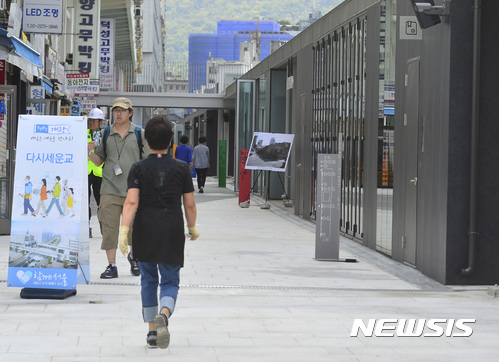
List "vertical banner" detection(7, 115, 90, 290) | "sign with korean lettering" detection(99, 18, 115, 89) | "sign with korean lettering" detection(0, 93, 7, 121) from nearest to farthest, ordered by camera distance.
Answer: "vertical banner" detection(7, 115, 90, 290), "sign with korean lettering" detection(0, 93, 7, 121), "sign with korean lettering" detection(99, 18, 115, 89)

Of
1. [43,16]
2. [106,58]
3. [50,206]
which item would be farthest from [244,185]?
[106,58]

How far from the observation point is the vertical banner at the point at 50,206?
8.19 metres

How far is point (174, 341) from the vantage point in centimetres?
645

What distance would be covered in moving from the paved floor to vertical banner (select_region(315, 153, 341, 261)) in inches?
10.2

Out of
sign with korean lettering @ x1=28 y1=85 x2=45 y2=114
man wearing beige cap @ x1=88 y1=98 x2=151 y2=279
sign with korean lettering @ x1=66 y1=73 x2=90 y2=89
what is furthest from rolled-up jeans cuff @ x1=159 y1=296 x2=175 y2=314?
sign with korean lettering @ x1=66 y1=73 x2=90 y2=89

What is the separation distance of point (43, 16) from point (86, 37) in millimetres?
10829

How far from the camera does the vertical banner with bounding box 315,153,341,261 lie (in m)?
11.7

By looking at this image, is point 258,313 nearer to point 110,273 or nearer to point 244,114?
point 110,273

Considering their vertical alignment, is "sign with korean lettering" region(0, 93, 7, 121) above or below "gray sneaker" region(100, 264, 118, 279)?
above

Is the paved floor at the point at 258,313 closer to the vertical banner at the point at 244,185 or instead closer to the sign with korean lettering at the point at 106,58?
the vertical banner at the point at 244,185

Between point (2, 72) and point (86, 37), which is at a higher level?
point (86, 37)

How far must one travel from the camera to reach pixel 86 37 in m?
28.8

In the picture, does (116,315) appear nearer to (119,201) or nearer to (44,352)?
(44,352)

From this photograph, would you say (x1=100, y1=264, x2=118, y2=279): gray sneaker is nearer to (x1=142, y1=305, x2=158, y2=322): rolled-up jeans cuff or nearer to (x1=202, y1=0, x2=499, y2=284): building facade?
(x1=202, y1=0, x2=499, y2=284): building facade
